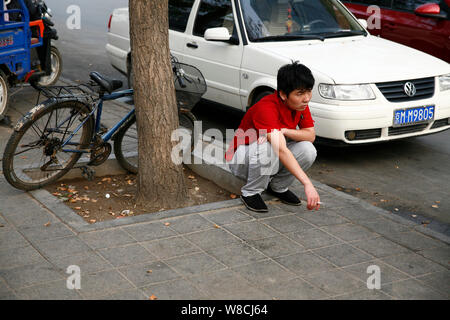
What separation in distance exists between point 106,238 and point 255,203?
1.24 meters

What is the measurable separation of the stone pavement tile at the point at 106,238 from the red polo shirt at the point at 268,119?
1.29 meters

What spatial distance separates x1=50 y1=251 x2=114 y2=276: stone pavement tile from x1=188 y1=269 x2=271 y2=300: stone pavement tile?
1.88 ft

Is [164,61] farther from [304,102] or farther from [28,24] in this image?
[28,24]

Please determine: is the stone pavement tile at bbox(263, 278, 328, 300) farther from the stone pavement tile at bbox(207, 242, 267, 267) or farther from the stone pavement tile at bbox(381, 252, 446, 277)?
the stone pavement tile at bbox(381, 252, 446, 277)

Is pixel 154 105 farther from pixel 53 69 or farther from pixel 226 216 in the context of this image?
pixel 53 69

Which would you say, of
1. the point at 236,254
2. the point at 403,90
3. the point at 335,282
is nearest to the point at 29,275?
the point at 236,254

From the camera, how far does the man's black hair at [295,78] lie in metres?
4.65

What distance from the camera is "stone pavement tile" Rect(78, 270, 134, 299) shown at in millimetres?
3630

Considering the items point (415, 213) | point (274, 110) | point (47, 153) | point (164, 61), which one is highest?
point (164, 61)

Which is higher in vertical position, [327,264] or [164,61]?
[164,61]

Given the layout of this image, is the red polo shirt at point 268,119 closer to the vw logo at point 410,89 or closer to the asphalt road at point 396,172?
the asphalt road at point 396,172

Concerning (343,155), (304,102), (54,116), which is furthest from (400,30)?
(54,116)

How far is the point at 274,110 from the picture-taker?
484 cm

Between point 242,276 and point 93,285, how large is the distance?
2.95ft
